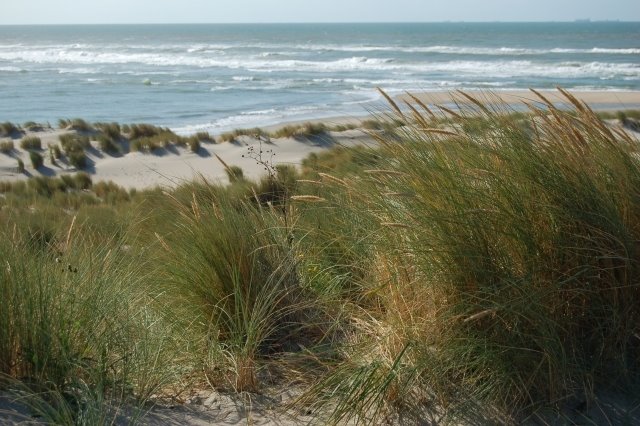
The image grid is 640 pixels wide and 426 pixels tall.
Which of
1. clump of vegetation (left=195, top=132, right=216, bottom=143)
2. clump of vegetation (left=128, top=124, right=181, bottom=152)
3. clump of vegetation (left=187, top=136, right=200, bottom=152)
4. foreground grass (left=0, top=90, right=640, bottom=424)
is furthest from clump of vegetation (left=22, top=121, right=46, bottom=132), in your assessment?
foreground grass (left=0, top=90, right=640, bottom=424)

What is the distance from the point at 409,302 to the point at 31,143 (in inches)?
695

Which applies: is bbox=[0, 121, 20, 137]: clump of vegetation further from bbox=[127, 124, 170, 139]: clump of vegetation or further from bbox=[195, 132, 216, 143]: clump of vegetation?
bbox=[195, 132, 216, 143]: clump of vegetation

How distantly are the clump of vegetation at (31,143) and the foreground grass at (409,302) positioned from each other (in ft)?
53.5

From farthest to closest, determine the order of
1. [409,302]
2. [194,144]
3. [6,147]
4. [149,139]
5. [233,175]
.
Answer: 1. [149,139]
2. [194,144]
3. [6,147]
4. [233,175]
5. [409,302]

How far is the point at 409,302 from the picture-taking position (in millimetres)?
3734

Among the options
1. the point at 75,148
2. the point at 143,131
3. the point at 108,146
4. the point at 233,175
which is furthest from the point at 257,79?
the point at 233,175

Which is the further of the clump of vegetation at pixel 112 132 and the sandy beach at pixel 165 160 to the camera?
the clump of vegetation at pixel 112 132

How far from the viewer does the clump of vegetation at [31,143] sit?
63.5ft

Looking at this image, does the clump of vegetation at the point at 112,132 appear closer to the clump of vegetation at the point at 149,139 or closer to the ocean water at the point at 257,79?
the clump of vegetation at the point at 149,139

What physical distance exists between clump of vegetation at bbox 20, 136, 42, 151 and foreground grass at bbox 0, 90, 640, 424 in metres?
16.3

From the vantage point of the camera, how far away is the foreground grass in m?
3.29

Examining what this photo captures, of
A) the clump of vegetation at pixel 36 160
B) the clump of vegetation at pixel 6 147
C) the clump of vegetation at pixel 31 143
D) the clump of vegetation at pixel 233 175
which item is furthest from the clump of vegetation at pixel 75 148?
the clump of vegetation at pixel 233 175

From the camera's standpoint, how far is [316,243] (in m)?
4.89

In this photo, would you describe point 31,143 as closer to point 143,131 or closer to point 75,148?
point 75,148
